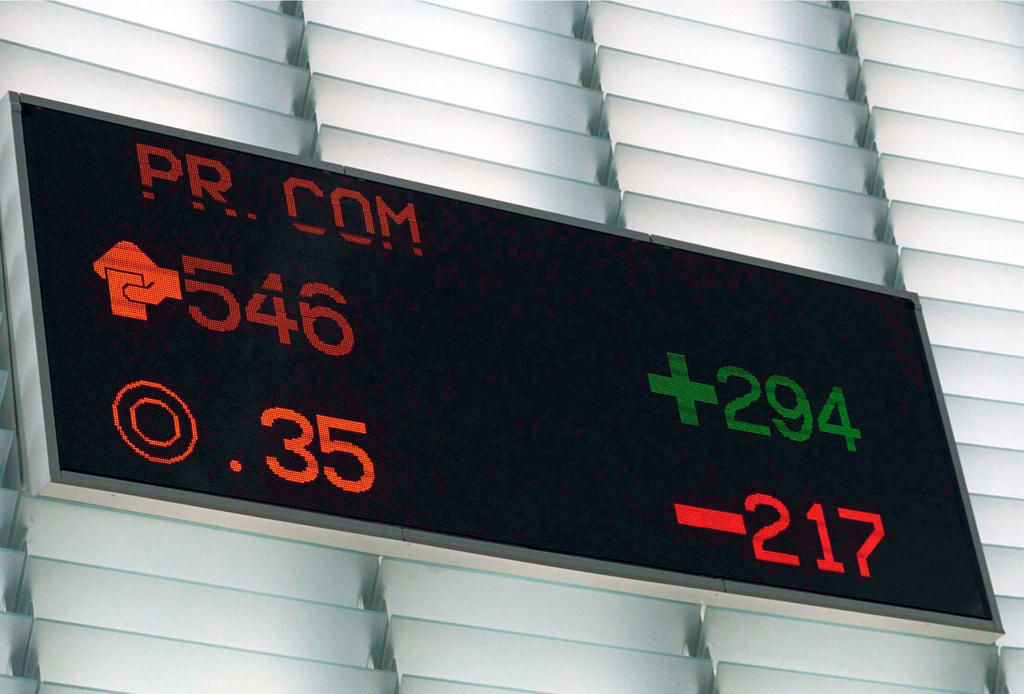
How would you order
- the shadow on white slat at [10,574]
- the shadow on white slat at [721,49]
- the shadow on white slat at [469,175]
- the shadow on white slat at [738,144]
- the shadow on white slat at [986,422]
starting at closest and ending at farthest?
the shadow on white slat at [10,574], the shadow on white slat at [469,175], the shadow on white slat at [986,422], the shadow on white slat at [738,144], the shadow on white slat at [721,49]

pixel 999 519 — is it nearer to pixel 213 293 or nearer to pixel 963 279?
pixel 963 279

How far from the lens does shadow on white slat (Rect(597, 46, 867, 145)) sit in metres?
6.25

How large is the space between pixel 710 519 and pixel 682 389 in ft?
1.36

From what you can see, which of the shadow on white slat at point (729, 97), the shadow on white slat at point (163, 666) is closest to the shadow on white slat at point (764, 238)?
the shadow on white slat at point (729, 97)

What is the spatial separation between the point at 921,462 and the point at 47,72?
2.90 m

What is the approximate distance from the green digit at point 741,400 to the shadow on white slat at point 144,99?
1532mm

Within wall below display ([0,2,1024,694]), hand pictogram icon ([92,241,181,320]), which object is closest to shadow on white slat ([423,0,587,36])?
wall below display ([0,2,1024,694])

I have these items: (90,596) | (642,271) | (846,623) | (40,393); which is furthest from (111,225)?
(846,623)

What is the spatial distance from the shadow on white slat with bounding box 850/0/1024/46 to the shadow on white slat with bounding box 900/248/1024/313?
1199mm

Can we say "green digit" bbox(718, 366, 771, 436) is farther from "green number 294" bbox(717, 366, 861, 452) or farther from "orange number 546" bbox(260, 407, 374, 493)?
"orange number 546" bbox(260, 407, 374, 493)

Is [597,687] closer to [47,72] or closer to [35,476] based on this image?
[35,476]

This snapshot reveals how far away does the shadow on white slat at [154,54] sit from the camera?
17.4 feet

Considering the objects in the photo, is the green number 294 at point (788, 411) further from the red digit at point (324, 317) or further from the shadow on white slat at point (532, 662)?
the red digit at point (324, 317)

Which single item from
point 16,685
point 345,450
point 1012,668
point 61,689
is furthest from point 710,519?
point 16,685
